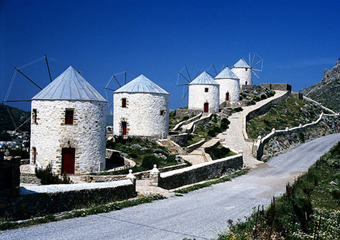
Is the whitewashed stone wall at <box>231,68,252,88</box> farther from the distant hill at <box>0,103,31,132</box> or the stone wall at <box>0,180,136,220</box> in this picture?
the stone wall at <box>0,180,136,220</box>

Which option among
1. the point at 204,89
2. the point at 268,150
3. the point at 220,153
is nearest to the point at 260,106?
the point at 204,89

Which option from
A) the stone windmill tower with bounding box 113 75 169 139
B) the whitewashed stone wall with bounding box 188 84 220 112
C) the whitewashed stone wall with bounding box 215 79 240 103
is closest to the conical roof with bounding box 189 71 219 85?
the whitewashed stone wall with bounding box 188 84 220 112

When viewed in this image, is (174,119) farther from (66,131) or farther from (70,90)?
(66,131)

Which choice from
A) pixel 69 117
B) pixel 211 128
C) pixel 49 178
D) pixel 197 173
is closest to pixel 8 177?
pixel 49 178

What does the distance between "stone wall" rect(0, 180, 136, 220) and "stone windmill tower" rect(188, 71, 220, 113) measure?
35.4 meters

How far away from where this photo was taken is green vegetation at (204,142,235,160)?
31438 millimetres

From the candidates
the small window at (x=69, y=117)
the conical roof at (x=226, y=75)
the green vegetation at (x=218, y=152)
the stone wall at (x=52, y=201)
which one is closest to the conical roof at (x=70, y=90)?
the small window at (x=69, y=117)

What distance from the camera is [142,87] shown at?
113ft

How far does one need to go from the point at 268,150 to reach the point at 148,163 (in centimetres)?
1755

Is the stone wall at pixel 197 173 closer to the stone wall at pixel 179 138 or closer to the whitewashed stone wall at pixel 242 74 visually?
the stone wall at pixel 179 138

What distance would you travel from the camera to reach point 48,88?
22859 millimetres

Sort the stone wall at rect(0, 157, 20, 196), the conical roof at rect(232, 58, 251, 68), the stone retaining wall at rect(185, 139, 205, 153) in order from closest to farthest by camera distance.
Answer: the stone wall at rect(0, 157, 20, 196) → the stone retaining wall at rect(185, 139, 205, 153) → the conical roof at rect(232, 58, 251, 68)

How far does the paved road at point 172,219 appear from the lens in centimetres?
1022

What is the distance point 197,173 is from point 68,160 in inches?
310
